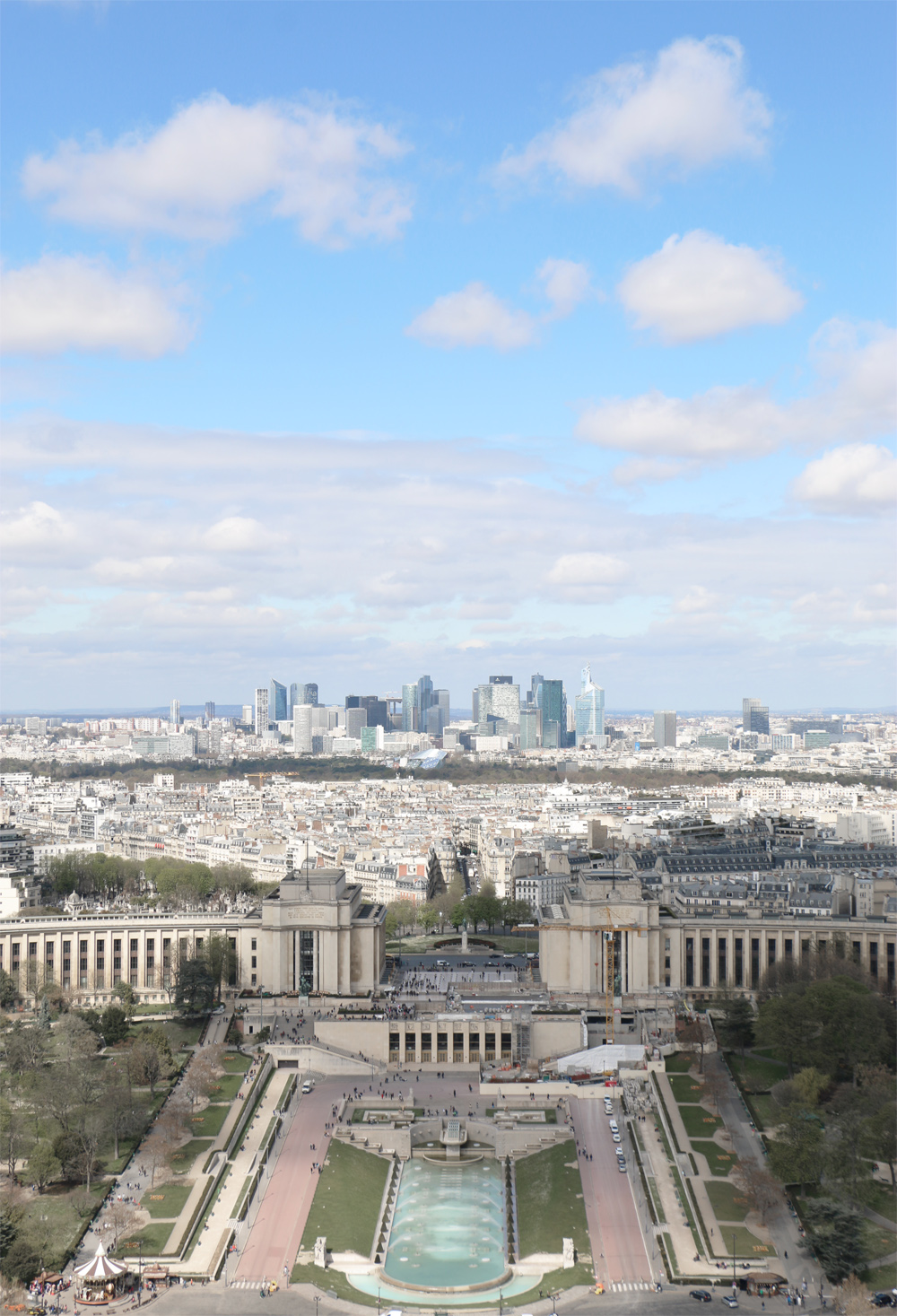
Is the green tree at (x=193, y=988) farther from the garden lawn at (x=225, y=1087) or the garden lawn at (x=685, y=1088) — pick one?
→ the garden lawn at (x=685, y=1088)

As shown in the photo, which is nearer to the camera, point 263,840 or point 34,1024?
point 34,1024

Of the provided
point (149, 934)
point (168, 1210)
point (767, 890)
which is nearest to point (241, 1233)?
point (168, 1210)

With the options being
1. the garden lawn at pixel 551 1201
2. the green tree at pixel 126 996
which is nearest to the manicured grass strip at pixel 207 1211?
the garden lawn at pixel 551 1201

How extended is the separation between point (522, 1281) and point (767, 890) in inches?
1670

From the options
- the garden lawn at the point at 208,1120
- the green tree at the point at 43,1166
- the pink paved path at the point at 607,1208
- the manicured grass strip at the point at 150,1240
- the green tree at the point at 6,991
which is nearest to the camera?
the manicured grass strip at the point at 150,1240

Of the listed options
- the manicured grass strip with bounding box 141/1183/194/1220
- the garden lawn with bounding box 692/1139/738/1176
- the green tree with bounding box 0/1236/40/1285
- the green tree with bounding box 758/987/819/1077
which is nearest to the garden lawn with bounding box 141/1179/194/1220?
the manicured grass strip with bounding box 141/1183/194/1220

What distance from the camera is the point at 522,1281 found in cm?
4450

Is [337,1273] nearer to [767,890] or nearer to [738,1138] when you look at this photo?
[738,1138]

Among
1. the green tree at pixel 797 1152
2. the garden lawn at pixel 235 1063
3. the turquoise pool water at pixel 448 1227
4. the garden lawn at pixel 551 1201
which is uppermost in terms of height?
the green tree at pixel 797 1152

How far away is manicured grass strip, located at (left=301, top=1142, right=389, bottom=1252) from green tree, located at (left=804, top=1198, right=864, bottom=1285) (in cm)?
1464

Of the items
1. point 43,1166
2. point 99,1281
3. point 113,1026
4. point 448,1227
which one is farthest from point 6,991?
point 448,1227

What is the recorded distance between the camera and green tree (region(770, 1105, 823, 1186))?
47.0 meters

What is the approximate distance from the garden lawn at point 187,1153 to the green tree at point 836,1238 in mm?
22399

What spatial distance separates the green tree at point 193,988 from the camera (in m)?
68.0
